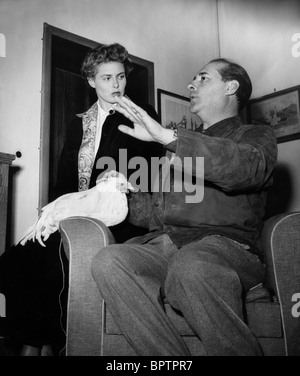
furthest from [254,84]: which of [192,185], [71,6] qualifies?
→ [192,185]

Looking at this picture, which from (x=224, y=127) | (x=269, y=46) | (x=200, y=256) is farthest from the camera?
(x=269, y=46)

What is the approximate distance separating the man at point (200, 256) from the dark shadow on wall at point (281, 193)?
1.74 meters

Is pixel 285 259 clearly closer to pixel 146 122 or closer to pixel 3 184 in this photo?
pixel 146 122

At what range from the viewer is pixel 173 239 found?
1.43 meters

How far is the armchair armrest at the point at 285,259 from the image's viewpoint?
1.28 m

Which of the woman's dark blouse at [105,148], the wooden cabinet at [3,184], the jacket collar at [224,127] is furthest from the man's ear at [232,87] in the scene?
the wooden cabinet at [3,184]

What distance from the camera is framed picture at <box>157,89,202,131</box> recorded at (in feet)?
10.4

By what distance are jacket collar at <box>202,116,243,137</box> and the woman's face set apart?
2.54 feet

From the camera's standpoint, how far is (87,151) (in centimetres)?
212

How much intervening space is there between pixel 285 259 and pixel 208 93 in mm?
719

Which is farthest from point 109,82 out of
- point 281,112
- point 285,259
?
point 281,112

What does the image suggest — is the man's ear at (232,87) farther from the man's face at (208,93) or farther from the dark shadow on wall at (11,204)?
the dark shadow on wall at (11,204)

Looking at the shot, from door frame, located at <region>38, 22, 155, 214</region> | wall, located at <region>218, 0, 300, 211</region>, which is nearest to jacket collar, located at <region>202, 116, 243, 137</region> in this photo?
door frame, located at <region>38, 22, 155, 214</region>

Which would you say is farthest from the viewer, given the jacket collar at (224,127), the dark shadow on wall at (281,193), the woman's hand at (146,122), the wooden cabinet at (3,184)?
the dark shadow on wall at (281,193)
